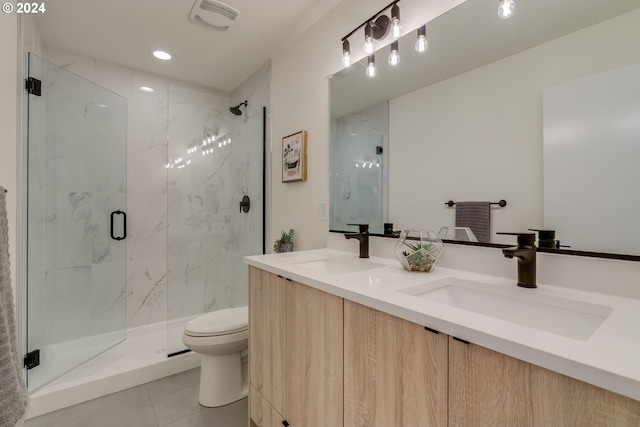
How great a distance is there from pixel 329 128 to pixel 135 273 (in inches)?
90.0

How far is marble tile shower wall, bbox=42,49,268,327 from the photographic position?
261cm

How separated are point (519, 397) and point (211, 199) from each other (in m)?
2.68

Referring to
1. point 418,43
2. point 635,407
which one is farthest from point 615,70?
point 635,407

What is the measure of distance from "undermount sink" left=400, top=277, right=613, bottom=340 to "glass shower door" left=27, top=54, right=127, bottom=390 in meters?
2.44

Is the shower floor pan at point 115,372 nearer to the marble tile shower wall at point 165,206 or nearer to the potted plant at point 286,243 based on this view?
the marble tile shower wall at point 165,206

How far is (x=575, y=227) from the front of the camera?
36.1 inches

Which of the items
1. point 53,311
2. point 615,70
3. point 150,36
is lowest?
point 53,311

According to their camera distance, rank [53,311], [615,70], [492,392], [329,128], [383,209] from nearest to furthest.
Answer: [492,392] < [615,70] < [383,209] < [329,128] < [53,311]

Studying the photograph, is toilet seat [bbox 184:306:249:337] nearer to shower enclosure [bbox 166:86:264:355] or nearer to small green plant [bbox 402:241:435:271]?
shower enclosure [bbox 166:86:264:355]

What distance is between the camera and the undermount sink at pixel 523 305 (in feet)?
2.47

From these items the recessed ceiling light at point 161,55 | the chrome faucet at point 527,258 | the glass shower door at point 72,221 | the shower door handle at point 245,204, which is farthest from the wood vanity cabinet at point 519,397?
the recessed ceiling light at point 161,55

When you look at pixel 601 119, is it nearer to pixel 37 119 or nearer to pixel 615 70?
pixel 615 70

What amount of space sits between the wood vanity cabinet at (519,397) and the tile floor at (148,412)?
59.0 inches

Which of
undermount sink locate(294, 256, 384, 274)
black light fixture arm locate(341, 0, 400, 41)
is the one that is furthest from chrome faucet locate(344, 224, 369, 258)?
black light fixture arm locate(341, 0, 400, 41)
